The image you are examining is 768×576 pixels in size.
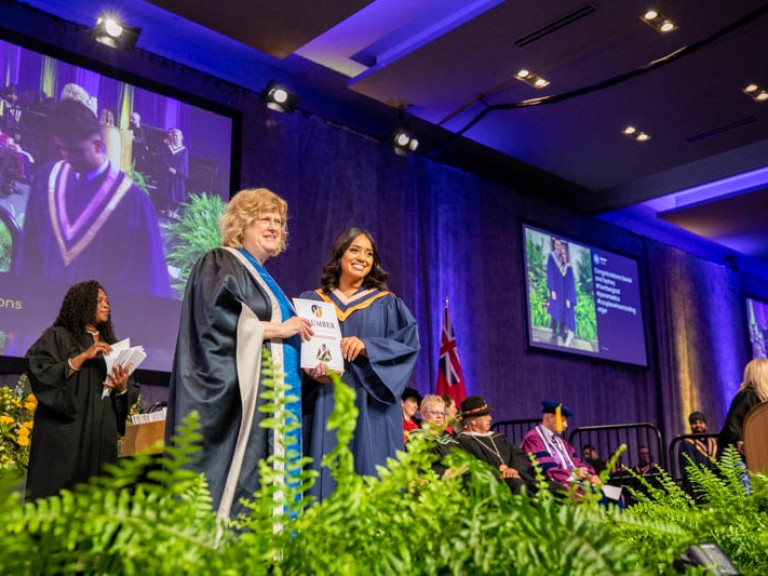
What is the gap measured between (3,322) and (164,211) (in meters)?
1.63

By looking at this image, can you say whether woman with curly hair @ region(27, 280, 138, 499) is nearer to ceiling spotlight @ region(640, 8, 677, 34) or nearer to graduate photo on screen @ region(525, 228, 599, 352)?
ceiling spotlight @ region(640, 8, 677, 34)

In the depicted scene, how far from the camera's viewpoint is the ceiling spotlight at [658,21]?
22.5 ft

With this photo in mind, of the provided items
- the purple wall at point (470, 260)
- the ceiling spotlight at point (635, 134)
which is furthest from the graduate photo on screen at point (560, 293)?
the ceiling spotlight at point (635, 134)

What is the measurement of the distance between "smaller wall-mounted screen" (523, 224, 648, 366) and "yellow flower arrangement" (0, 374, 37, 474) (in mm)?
6374

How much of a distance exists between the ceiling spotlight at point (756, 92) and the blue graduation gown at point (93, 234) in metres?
5.73

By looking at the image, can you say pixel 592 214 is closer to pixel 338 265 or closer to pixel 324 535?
pixel 338 265

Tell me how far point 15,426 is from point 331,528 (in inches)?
191

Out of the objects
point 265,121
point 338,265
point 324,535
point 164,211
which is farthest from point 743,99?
point 324,535

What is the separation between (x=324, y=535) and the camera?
589 mm

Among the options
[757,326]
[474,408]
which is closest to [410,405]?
[474,408]

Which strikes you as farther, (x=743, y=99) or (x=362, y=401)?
(x=743, y=99)

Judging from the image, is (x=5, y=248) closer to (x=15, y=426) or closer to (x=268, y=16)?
(x=15, y=426)

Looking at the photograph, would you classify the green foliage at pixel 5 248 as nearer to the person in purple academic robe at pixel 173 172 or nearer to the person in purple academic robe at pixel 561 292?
the person in purple academic robe at pixel 173 172

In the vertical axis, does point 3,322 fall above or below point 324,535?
above
